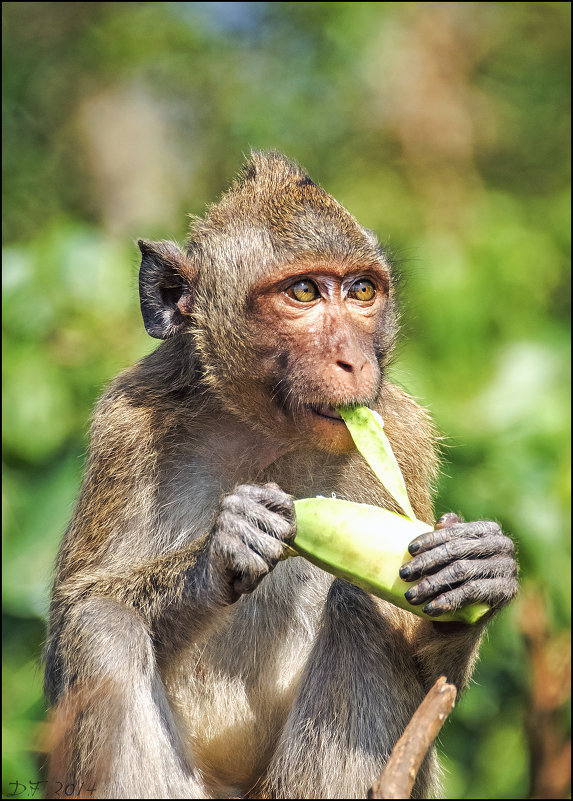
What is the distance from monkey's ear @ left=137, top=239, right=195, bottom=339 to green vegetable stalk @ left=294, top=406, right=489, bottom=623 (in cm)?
121

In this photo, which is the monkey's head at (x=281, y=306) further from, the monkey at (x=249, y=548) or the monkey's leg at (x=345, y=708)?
the monkey's leg at (x=345, y=708)

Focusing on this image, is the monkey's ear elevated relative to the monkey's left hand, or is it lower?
elevated

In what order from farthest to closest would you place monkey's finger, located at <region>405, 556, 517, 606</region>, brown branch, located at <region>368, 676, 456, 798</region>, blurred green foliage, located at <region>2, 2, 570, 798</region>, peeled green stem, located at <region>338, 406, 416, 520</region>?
blurred green foliage, located at <region>2, 2, 570, 798</region> → peeled green stem, located at <region>338, 406, 416, 520</region> → monkey's finger, located at <region>405, 556, 517, 606</region> → brown branch, located at <region>368, 676, 456, 798</region>

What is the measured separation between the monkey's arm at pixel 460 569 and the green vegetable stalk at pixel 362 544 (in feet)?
0.17

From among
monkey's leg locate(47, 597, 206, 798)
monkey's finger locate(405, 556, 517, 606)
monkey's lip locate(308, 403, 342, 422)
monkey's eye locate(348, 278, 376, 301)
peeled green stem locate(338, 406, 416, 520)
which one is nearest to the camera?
monkey's finger locate(405, 556, 517, 606)

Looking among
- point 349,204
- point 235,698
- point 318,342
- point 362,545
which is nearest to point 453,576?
point 362,545

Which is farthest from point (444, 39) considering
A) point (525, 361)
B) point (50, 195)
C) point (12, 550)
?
point (12, 550)

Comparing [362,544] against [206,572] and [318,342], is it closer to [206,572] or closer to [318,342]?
[206,572]

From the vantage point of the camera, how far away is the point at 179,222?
33.1 ft

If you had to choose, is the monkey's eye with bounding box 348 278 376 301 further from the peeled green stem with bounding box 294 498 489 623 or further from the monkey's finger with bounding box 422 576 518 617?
the monkey's finger with bounding box 422 576 518 617

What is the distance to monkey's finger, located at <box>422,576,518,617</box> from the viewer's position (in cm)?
355

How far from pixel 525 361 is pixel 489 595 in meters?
3.57

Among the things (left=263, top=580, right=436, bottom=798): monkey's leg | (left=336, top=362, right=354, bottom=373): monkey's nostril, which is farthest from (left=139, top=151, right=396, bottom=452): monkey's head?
(left=263, top=580, right=436, bottom=798): monkey's leg

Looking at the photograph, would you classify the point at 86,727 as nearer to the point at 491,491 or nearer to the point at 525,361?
the point at 491,491
